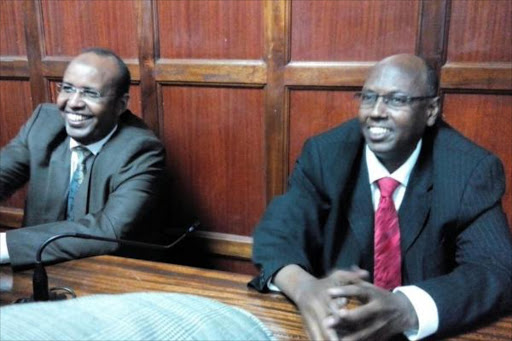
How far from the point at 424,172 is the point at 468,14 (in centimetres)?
83

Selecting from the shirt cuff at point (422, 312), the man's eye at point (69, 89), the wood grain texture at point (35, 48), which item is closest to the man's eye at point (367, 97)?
the shirt cuff at point (422, 312)

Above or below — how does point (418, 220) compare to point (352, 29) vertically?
below

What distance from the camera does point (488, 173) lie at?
1.34m

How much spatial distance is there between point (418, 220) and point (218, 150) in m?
1.23

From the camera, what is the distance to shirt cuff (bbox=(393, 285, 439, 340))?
0.94m

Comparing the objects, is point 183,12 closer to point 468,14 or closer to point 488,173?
point 468,14

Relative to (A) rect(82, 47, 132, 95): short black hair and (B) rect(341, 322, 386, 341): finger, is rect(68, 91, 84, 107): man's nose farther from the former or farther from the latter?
(B) rect(341, 322, 386, 341): finger

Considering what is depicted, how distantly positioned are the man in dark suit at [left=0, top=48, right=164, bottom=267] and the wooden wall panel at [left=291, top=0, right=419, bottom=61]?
2.54 feet

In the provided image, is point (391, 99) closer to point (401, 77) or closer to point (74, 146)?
point (401, 77)

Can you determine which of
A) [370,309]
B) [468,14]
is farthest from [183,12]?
[370,309]

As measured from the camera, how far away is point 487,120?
1.98 meters

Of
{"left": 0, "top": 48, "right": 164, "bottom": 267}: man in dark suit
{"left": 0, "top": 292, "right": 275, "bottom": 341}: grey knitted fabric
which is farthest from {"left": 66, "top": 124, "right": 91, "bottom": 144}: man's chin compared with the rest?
{"left": 0, "top": 292, "right": 275, "bottom": 341}: grey knitted fabric

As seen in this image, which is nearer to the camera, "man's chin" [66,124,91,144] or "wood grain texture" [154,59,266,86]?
"man's chin" [66,124,91,144]

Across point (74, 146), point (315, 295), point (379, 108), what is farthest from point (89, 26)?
point (315, 295)
